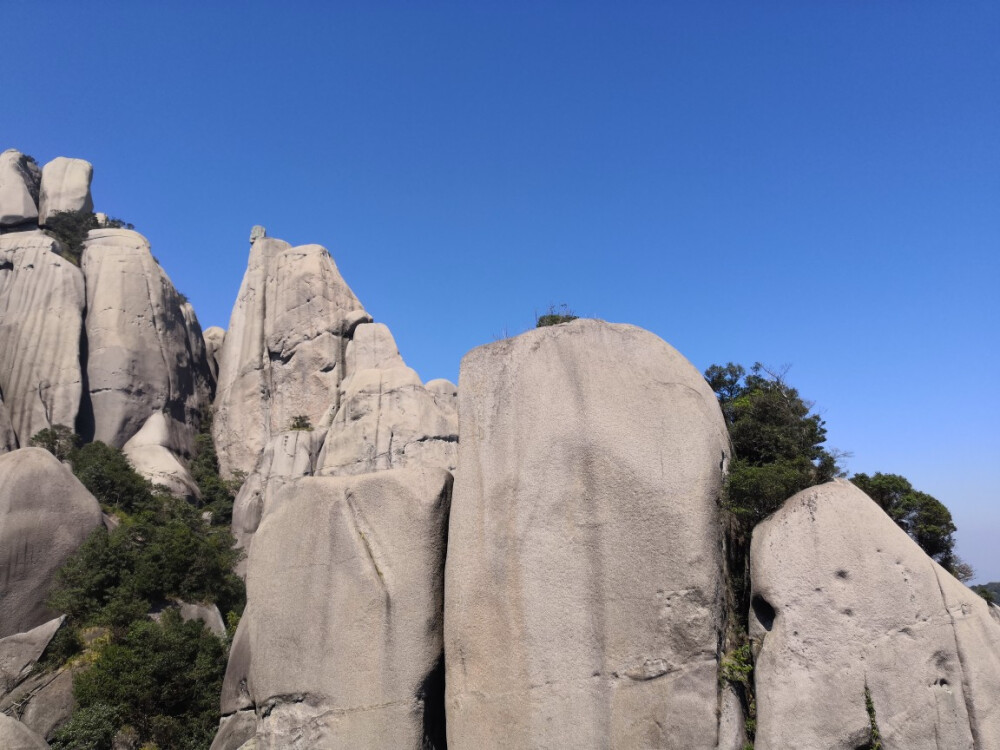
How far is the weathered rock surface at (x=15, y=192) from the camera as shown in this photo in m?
46.0

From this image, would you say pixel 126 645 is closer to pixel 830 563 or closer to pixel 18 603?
pixel 18 603

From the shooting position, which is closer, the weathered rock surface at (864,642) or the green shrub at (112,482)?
the weathered rock surface at (864,642)

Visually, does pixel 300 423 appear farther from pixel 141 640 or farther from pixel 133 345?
pixel 141 640

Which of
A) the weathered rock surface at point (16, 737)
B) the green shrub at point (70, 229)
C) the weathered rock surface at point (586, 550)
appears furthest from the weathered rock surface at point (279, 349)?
the weathered rock surface at point (586, 550)

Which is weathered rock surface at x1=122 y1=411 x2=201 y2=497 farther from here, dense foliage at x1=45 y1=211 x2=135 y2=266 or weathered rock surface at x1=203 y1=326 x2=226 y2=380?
dense foliage at x1=45 y1=211 x2=135 y2=266

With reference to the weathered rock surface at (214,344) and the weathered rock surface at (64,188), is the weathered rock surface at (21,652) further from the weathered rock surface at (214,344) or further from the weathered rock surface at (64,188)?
the weathered rock surface at (64,188)

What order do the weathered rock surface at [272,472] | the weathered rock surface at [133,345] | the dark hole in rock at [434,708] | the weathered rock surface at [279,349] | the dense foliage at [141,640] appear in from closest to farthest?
the dark hole in rock at [434,708] < the dense foliage at [141,640] < the weathered rock surface at [272,472] < the weathered rock surface at [133,345] < the weathered rock surface at [279,349]

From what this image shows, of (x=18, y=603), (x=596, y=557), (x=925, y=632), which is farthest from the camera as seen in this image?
(x=18, y=603)

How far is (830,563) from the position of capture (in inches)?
397

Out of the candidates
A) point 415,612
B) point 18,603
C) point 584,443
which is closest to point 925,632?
point 584,443

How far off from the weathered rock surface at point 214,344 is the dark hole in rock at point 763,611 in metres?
46.3

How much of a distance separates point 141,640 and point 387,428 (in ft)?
66.6

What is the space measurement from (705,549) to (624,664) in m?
2.01

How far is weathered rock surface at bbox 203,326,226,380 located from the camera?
169ft
